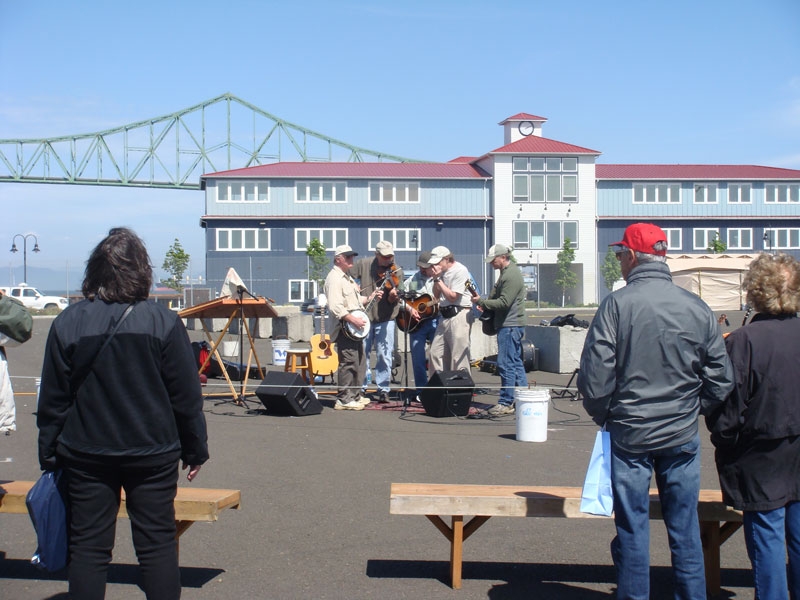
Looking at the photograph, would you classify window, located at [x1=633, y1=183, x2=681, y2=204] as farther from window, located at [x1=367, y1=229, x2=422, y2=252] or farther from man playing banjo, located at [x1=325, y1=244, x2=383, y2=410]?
man playing banjo, located at [x1=325, y1=244, x2=383, y2=410]

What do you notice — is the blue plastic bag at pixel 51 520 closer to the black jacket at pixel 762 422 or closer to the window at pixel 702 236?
the black jacket at pixel 762 422

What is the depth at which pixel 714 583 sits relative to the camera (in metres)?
4.73

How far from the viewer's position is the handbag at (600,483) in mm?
4066

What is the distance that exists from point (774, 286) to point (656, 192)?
60.2m

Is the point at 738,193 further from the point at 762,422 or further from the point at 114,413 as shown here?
the point at 114,413

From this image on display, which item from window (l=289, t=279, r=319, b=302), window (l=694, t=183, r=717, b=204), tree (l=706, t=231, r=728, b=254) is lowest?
window (l=289, t=279, r=319, b=302)

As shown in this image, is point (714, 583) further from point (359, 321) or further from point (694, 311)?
point (359, 321)

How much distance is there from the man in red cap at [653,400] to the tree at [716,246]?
56747mm

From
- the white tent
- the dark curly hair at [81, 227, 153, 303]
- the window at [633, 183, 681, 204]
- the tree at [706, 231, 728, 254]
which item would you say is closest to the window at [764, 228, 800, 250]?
the tree at [706, 231, 728, 254]

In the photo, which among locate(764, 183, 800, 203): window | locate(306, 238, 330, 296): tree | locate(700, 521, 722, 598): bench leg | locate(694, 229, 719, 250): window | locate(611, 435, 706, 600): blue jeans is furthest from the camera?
locate(764, 183, 800, 203): window

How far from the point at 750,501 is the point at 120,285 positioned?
2986 millimetres

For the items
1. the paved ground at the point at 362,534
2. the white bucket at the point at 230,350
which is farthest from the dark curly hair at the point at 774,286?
the white bucket at the point at 230,350

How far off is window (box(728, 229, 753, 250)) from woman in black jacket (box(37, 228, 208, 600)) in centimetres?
6313

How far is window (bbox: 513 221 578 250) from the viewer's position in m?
60.3
